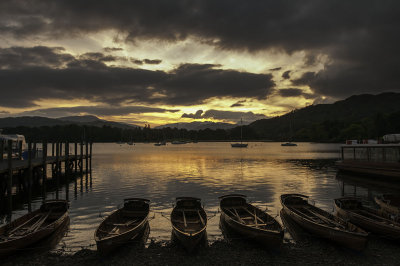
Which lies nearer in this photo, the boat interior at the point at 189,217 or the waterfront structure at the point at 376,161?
the boat interior at the point at 189,217

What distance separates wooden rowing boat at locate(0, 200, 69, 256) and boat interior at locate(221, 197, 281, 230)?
38.6 feet

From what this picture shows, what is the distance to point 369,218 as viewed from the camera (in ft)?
61.9

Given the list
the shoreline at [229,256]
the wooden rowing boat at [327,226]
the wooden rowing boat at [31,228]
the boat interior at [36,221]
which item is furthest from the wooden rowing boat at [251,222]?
the boat interior at [36,221]

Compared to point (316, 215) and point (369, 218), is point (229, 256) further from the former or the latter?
point (369, 218)

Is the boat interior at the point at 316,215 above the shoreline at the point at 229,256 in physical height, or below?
above

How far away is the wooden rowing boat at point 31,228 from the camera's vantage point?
14.5 m

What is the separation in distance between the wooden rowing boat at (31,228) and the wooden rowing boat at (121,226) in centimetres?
340

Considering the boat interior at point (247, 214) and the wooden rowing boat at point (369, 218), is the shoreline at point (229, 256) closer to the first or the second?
the wooden rowing boat at point (369, 218)

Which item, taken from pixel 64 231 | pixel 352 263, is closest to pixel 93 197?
pixel 64 231

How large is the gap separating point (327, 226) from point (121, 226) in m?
12.7

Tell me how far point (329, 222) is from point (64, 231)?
1814 centimetres

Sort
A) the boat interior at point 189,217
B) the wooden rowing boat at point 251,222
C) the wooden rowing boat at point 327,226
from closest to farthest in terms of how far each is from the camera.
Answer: the wooden rowing boat at point 327,226, the wooden rowing boat at point 251,222, the boat interior at point 189,217

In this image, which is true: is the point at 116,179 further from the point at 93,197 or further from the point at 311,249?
the point at 311,249

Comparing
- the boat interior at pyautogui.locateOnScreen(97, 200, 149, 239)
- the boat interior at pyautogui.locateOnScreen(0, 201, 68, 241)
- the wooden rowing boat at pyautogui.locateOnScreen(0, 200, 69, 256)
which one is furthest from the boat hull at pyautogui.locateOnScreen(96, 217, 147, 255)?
the boat interior at pyautogui.locateOnScreen(0, 201, 68, 241)
